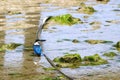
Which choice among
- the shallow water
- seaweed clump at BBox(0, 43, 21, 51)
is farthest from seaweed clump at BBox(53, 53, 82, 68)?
seaweed clump at BBox(0, 43, 21, 51)

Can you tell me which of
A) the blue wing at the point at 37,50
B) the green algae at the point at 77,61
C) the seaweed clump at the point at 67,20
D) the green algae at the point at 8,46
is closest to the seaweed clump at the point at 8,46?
the green algae at the point at 8,46

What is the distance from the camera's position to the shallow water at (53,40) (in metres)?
7.84

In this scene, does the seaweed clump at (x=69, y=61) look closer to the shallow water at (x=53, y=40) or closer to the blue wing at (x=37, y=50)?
the shallow water at (x=53, y=40)

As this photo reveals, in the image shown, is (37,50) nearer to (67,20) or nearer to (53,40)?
(53,40)

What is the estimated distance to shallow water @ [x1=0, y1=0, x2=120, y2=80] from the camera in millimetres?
7840

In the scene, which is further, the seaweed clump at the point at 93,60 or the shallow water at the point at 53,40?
the seaweed clump at the point at 93,60

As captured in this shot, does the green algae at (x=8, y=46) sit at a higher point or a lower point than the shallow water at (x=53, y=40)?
higher

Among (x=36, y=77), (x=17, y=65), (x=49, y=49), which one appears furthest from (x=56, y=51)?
(x=36, y=77)

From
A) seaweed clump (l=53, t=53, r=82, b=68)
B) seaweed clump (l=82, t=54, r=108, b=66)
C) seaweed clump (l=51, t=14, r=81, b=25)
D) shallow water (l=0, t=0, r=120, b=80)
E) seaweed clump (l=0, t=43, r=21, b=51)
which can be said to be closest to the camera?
shallow water (l=0, t=0, r=120, b=80)

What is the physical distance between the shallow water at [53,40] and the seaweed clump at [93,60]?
211 mm

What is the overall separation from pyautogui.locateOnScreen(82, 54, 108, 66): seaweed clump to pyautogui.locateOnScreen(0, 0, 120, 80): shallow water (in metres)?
0.21

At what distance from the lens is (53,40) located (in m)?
11.2

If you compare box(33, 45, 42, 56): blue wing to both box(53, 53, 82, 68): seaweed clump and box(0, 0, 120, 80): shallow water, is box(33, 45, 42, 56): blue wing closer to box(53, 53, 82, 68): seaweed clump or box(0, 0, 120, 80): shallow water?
box(0, 0, 120, 80): shallow water

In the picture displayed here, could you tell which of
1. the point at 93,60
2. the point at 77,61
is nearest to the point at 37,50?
the point at 77,61
